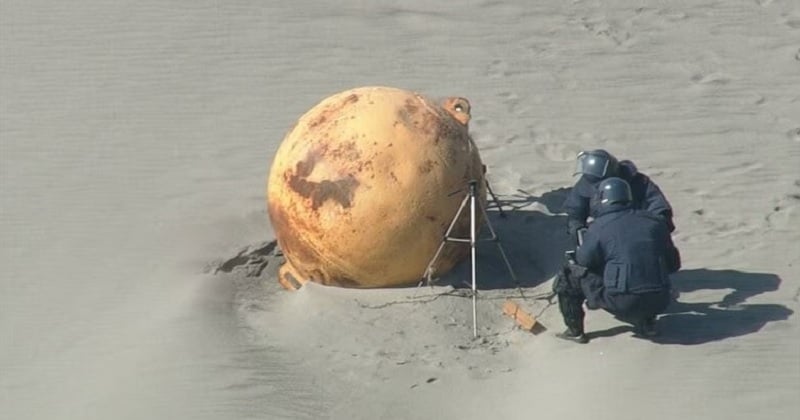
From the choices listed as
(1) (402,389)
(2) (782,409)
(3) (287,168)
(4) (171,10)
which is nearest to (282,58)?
(4) (171,10)

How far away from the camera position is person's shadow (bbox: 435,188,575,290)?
11852mm

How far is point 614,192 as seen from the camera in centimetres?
1091

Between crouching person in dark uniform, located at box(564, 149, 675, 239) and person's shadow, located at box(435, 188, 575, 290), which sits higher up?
crouching person in dark uniform, located at box(564, 149, 675, 239)

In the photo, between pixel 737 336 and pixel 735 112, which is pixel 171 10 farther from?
pixel 737 336

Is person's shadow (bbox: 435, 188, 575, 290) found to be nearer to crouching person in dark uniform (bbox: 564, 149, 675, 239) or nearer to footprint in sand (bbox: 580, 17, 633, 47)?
crouching person in dark uniform (bbox: 564, 149, 675, 239)

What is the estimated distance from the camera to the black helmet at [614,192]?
35.8ft

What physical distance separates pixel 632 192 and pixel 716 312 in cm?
99

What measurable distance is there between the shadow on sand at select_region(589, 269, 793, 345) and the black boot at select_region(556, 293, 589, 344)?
143 mm

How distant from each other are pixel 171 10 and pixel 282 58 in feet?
5.61

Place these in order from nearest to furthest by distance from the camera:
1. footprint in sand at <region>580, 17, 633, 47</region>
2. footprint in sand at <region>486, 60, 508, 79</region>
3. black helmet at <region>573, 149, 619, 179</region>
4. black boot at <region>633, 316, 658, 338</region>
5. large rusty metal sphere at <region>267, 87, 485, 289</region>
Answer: black boot at <region>633, 316, 658, 338</region>, large rusty metal sphere at <region>267, 87, 485, 289</region>, black helmet at <region>573, 149, 619, 179</region>, footprint in sand at <region>486, 60, 508, 79</region>, footprint in sand at <region>580, 17, 633, 47</region>

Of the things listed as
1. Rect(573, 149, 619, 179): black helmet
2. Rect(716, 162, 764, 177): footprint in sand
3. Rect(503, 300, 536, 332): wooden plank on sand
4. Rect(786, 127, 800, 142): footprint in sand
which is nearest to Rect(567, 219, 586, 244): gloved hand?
Rect(573, 149, 619, 179): black helmet

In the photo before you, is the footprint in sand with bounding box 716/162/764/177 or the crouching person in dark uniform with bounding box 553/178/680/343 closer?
the crouching person in dark uniform with bounding box 553/178/680/343

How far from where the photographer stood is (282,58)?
1680cm

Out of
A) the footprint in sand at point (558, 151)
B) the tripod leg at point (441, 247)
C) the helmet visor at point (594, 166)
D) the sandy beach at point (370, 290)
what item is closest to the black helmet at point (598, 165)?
the helmet visor at point (594, 166)
